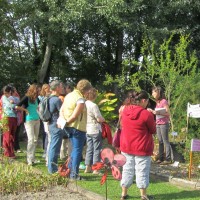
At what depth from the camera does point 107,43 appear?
877 inches

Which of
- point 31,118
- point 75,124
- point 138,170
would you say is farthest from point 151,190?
point 31,118

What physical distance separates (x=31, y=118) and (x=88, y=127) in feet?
4.46

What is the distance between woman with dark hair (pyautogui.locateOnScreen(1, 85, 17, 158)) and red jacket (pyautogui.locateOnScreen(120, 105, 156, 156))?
3761mm

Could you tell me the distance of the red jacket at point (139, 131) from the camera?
5.90m

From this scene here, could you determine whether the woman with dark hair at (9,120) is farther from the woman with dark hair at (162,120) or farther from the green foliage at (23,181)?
the woman with dark hair at (162,120)

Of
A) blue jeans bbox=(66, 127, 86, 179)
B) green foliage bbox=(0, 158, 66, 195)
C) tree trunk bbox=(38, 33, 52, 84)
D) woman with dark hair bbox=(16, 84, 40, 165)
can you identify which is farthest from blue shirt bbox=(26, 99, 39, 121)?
tree trunk bbox=(38, 33, 52, 84)

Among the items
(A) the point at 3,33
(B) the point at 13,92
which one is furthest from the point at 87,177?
(A) the point at 3,33

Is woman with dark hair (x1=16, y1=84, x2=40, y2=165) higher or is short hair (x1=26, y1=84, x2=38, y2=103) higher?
short hair (x1=26, y1=84, x2=38, y2=103)

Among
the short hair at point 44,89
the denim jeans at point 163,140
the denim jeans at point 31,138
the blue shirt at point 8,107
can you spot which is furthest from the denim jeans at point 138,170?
the blue shirt at point 8,107

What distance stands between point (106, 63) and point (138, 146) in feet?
56.5

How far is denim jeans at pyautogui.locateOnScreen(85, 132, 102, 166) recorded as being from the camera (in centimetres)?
787

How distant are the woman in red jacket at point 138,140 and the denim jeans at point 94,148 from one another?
1822mm

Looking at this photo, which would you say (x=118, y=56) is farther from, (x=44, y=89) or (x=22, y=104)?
(x=22, y=104)

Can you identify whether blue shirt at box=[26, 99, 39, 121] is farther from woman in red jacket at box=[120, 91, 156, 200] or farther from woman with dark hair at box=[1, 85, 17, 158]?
woman in red jacket at box=[120, 91, 156, 200]
